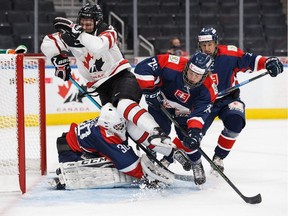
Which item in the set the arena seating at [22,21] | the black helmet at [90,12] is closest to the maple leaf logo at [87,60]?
the black helmet at [90,12]

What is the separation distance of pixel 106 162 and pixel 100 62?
548mm

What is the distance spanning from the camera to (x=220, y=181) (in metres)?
3.59

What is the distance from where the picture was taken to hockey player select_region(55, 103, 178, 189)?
3.27 metres

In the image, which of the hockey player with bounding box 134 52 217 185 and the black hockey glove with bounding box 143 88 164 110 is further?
the black hockey glove with bounding box 143 88 164 110

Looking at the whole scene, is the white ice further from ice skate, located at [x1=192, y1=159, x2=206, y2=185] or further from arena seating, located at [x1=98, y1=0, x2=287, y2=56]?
arena seating, located at [x1=98, y1=0, x2=287, y2=56]

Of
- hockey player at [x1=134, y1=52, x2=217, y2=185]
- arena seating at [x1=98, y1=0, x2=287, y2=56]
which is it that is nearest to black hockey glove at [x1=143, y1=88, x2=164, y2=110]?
hockey player at [x1=134, y1=52, x2=217, y2=185]

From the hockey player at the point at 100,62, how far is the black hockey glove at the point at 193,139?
0.10 meters

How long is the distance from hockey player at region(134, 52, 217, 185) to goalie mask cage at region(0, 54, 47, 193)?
646 mm

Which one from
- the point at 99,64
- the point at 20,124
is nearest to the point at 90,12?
the point at 99,64

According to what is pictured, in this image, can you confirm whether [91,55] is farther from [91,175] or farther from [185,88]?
[91,175]

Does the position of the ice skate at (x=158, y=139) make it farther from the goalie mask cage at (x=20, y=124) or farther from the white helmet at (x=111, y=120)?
the goalie mask cage at (x=20, y=124)

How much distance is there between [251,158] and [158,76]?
1.40m

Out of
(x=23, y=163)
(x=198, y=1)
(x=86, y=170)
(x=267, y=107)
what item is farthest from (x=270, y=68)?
(x=198, y=1)

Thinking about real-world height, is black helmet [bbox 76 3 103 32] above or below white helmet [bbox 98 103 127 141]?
above
